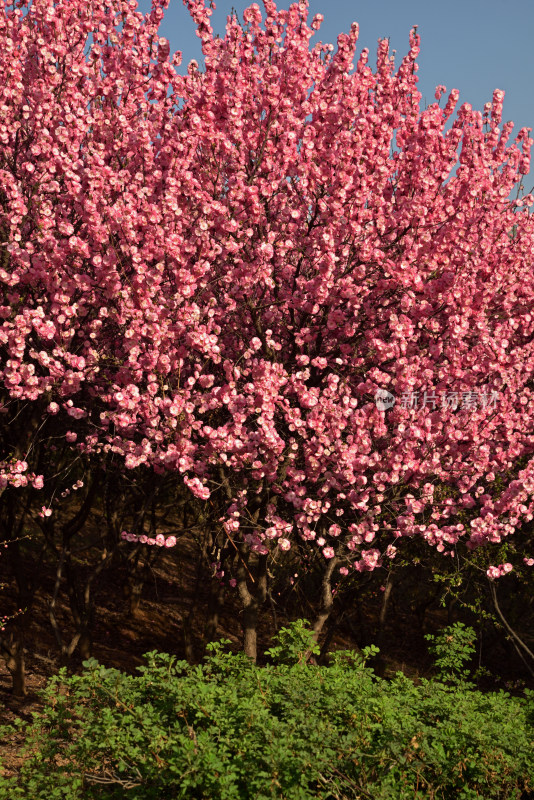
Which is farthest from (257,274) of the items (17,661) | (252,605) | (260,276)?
(17,661)

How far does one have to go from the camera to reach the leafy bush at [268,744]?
4594mm

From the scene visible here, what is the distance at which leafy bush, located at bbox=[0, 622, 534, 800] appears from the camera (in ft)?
15.1

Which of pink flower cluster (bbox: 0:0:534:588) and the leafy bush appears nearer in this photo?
the leafy bush

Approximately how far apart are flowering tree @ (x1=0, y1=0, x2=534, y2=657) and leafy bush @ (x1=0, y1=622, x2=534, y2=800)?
2.33 meters

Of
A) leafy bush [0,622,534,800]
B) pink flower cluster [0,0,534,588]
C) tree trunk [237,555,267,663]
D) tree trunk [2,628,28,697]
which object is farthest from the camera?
tree trunk [2,628,28,697]

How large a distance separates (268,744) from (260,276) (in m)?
4.71

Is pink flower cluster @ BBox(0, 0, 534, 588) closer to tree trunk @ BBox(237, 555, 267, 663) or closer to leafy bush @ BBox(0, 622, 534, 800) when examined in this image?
tree trunk @ BBox(237, 555, 267, 663)

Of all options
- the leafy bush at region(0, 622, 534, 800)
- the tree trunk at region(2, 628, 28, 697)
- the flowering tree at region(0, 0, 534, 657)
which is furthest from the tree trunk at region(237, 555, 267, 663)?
the leafy bush at region(0, 622, 534, 800)

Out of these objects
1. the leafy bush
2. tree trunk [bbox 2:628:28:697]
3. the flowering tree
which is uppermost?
the flowering tree

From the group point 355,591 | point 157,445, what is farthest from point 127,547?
point 157,445

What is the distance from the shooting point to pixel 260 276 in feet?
26.0

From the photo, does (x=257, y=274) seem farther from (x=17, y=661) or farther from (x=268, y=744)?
(x=17, y=661)

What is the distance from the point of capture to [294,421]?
789 centimetres

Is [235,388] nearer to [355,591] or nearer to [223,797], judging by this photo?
[223,797]
